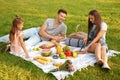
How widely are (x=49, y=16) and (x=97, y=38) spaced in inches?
259

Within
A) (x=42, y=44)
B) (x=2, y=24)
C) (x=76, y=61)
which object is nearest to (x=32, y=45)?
(x=42, y=44)

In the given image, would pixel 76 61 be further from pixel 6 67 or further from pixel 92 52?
pixel 6 67

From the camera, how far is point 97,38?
7.84 m

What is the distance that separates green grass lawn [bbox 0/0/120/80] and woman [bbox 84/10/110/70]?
1.14 ft

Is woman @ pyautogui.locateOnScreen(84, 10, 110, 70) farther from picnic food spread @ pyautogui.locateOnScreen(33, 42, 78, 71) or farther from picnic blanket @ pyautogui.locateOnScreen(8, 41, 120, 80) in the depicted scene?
picnic food spread @ pyautogui.locateOnScreen(33, 42, 78, 71)

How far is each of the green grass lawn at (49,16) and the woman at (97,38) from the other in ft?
1.14

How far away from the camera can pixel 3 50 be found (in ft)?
26.2

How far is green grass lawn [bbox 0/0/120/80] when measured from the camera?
6682 millimetres

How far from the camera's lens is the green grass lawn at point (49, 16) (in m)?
6.68

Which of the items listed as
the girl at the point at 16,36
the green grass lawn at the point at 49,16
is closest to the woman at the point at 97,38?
the green grass lawn at the point at 49,16

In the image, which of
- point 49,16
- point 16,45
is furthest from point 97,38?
point 49,16

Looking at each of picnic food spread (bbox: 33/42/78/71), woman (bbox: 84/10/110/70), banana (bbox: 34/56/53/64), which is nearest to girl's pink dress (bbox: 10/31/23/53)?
picnic food spread (bbox: 33/42/78/71)

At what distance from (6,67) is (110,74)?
2.34 meters

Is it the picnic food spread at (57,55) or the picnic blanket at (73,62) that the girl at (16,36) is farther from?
the picnic food spread at (57,55)
